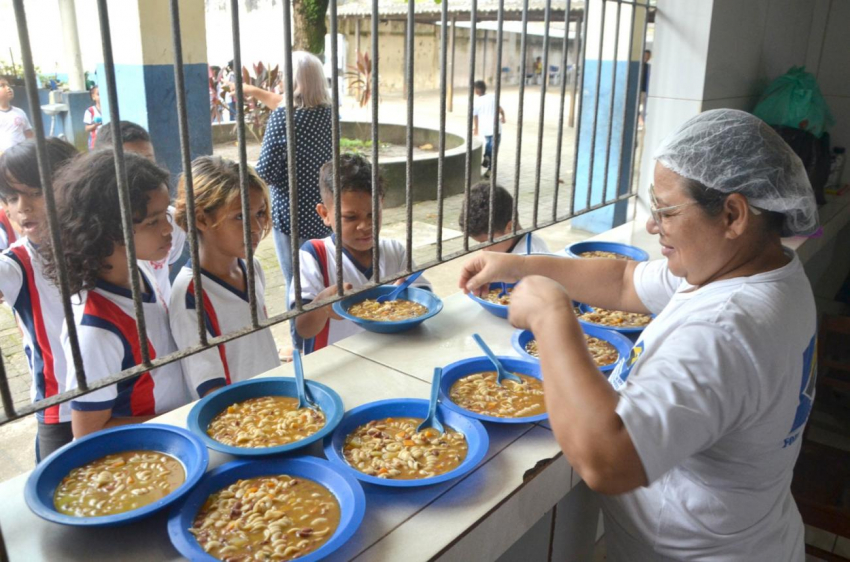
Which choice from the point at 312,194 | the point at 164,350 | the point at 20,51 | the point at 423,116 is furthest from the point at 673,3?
the point at 423,116

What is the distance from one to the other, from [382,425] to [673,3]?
9.26 feet

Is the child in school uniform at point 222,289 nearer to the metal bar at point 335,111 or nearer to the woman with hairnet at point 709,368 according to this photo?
the metal bar at point 335,111

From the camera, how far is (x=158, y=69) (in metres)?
4.70

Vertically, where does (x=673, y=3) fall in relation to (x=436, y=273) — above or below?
above

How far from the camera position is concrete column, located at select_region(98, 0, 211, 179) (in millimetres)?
4527

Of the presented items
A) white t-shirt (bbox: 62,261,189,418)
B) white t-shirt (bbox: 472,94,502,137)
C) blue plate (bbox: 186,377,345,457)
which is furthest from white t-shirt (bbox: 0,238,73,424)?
white t-shirt (bbox: 472,94,502,137)

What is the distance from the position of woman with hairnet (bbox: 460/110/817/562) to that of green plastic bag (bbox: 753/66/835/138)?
102 inches

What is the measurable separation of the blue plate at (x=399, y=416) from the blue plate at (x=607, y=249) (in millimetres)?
1485

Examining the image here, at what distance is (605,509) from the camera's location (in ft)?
5.35

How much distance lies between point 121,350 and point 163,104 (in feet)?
12.0

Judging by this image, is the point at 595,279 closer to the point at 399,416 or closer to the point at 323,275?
the point at 399,416

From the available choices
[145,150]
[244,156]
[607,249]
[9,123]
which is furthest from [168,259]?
[9,123]

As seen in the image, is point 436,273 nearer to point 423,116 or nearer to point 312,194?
point 312,194

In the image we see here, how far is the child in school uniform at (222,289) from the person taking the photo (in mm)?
1864
